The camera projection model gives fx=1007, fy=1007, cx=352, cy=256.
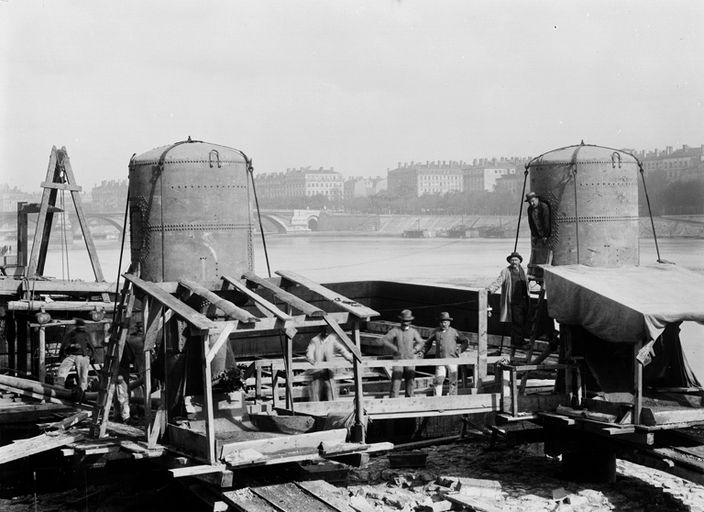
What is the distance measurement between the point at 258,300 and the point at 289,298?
1.90 ft

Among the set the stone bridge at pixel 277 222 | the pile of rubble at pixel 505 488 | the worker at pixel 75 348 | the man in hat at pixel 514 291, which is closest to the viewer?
the pile of rubble at pixel 505 488

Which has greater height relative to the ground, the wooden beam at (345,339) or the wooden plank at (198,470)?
the wooden beam at (345,339)

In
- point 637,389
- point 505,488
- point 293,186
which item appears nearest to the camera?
point 637,389

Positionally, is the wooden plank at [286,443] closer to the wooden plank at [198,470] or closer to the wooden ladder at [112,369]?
the wooden plank at [198,470]

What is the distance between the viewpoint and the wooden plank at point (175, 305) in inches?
476

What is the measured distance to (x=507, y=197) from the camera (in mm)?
106125

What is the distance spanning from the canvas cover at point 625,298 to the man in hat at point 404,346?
2.25 metres

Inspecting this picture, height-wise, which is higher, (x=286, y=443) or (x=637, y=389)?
(x=637, y=389)

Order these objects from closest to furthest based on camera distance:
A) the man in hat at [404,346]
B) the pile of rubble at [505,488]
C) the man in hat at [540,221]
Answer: the pile of rubble at [505,488] → the man in hat at [404,346] → the man in hat at [540,221]

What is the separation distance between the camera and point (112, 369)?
13.9 m

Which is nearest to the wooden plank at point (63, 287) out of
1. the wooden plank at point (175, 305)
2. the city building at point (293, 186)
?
the wooden plank at point (175, 305)

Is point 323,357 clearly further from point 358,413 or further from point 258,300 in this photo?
point 358,413

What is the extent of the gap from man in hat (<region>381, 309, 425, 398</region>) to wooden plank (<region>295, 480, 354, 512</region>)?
152 inches

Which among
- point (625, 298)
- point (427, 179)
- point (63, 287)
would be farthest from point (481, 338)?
point (427, 179)
